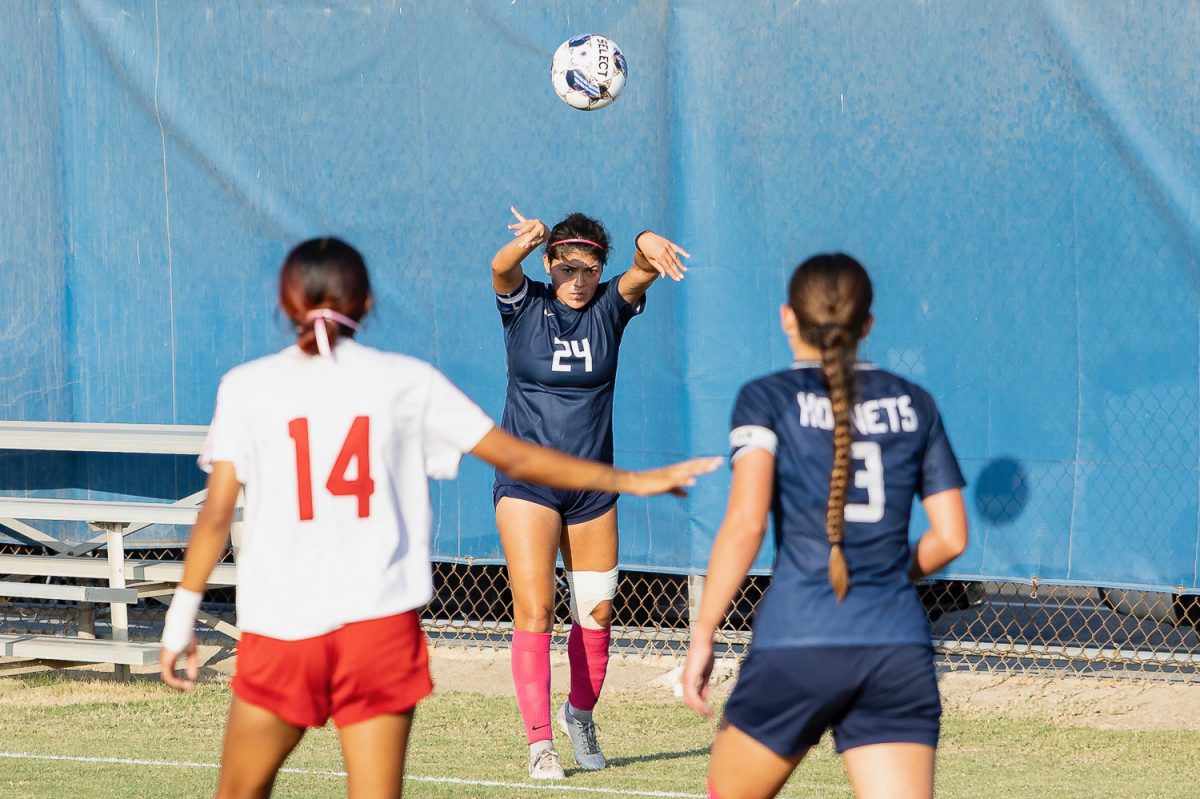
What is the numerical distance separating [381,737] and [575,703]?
9.29 feet

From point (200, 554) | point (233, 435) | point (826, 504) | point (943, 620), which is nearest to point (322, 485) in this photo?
point (233, 435)

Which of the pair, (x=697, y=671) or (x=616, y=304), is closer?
(x=697, y=671)

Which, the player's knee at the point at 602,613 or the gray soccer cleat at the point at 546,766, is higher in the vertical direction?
the player's knee at the point at 602,613

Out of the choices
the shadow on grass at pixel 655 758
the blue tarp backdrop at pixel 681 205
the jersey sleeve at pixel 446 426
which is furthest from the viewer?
the blue tarp backdrop at pixel 681 205

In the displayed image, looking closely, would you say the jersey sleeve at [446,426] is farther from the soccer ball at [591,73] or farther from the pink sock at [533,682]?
the soccer ball at [591,73]

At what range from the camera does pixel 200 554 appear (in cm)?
326

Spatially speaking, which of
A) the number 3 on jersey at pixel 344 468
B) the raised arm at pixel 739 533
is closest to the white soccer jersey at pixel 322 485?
the number 3 on jersey at pixel 344 468

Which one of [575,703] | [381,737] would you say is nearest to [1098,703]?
[575,703]

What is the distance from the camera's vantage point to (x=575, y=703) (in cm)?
596

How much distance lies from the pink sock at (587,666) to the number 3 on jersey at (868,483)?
294 cm

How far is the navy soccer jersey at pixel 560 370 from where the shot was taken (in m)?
5.81

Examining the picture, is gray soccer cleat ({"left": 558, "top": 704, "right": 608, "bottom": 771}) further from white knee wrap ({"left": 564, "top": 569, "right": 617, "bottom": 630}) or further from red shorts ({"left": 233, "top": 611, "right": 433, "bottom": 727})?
red shorts ({"left": 233, "top": 611, "right": 433, "bottom": 727})

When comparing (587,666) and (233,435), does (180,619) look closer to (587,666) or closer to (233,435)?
(233,435)

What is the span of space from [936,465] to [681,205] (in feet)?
13.3
